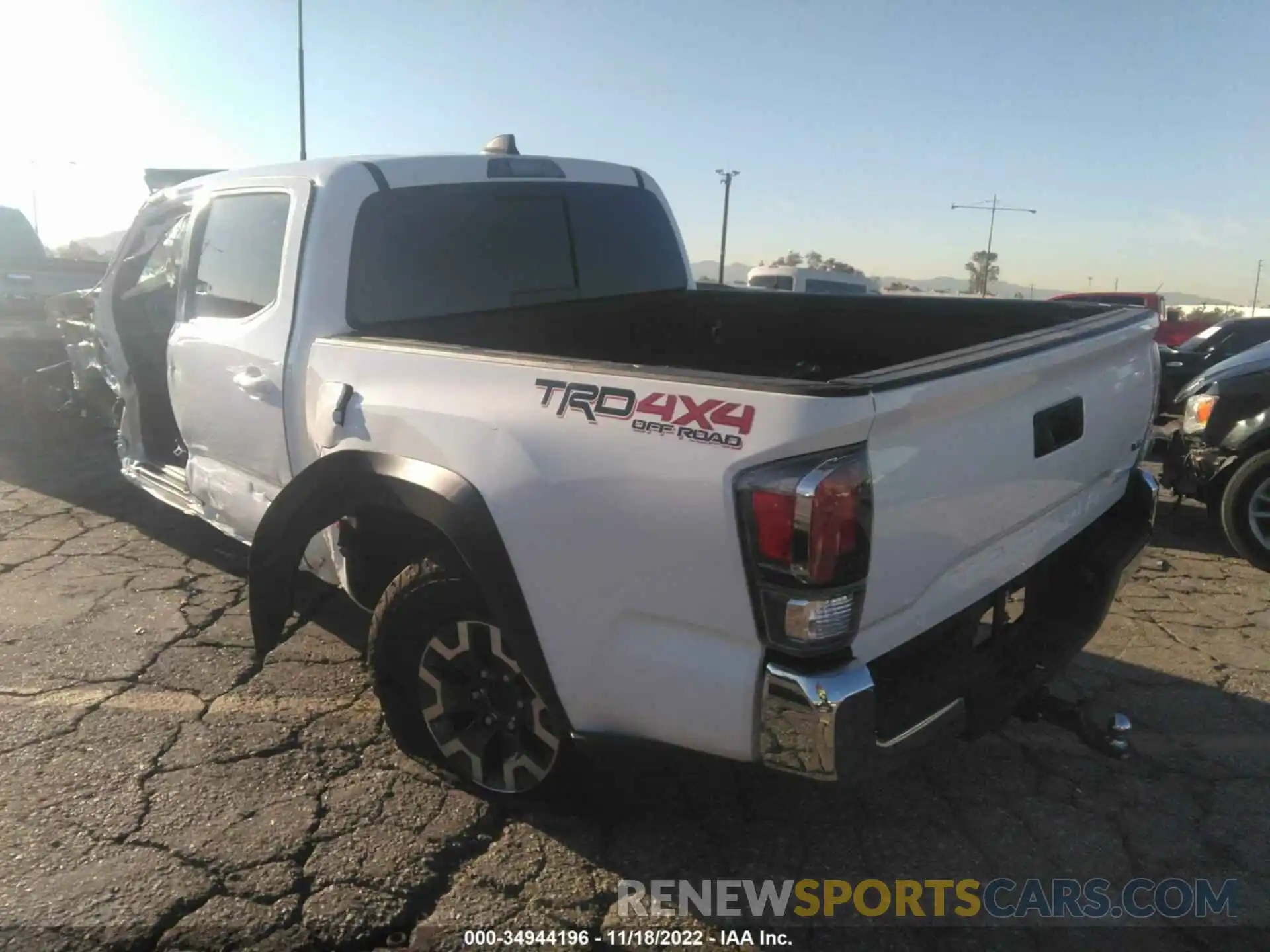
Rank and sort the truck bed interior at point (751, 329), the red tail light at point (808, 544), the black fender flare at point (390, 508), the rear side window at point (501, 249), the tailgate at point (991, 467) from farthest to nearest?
the truck bed interior at point (751, 329) → the rear side window at point (501, 249) → the black fender flare at point (390, 508) → the tailgate at point (991, 467) → the red tail light at point (808, 544)

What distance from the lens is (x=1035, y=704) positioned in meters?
2.96

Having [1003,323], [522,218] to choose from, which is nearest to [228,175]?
[522,218]

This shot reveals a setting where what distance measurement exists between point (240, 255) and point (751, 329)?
2.17m

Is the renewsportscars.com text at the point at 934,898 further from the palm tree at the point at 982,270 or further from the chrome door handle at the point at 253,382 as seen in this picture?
the palm tree at the point at 982,270

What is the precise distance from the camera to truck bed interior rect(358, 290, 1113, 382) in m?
3.69

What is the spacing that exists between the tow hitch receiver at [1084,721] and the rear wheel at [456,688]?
56.9 inches

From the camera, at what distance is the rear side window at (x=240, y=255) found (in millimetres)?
3762

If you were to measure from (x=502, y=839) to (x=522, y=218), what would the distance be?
8.09 feet

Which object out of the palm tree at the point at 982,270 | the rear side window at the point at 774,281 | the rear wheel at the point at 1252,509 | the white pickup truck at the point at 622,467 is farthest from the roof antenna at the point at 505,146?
the palm tree at the point at 982,270

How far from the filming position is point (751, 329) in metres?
4.26

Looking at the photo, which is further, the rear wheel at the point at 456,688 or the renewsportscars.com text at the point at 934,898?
the rear wheel at the point at 456,688

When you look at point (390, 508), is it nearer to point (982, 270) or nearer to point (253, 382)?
point (253, 382)

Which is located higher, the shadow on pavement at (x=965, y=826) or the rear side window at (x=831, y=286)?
the rear side window at (x=831, y=286)

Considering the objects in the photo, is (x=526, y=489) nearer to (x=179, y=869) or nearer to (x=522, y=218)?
(x=179, y=869)
